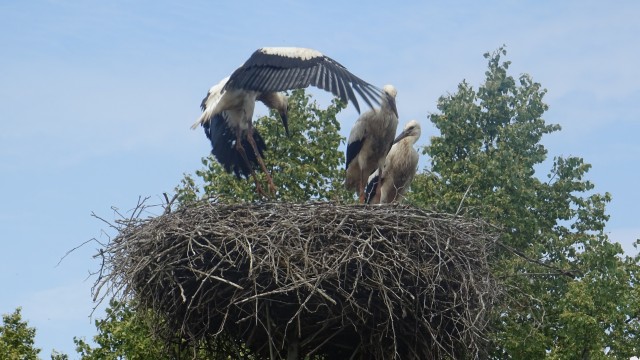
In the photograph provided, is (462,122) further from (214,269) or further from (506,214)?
(214,269)

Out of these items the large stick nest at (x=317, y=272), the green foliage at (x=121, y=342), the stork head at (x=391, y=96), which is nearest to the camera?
the large stick nest at (x=317, y=272)

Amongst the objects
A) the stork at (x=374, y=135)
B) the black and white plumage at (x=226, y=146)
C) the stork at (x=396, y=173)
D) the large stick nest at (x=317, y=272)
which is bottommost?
the large stick nest at (x=317, y=272)

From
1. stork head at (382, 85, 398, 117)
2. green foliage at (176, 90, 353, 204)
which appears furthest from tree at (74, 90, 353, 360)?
stork head at (382, 85, 398, 117)

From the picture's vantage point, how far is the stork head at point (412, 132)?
1482 cm

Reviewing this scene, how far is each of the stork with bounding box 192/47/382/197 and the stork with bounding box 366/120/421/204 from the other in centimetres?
130

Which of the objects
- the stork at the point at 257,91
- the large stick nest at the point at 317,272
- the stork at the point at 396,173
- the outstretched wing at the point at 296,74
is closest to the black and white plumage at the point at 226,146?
the stork at the point at 257,91

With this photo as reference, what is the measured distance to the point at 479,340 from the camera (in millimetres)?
11594

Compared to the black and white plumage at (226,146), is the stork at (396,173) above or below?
below

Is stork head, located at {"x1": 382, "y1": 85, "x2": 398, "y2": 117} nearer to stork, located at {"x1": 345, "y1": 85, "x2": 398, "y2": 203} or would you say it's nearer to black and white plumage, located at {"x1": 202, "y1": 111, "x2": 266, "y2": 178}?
stork, located at {"x1": 345, "y1": 85, "x2": 398, "y2": 203}

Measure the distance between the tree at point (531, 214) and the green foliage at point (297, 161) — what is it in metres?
1.52

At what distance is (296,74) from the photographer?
1314 centimetres

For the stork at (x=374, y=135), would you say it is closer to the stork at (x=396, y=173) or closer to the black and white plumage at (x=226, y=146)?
the stork at (x=396, y=173)

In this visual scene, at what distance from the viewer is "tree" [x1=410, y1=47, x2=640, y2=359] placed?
721 inches

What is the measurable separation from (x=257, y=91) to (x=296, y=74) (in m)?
0.74
